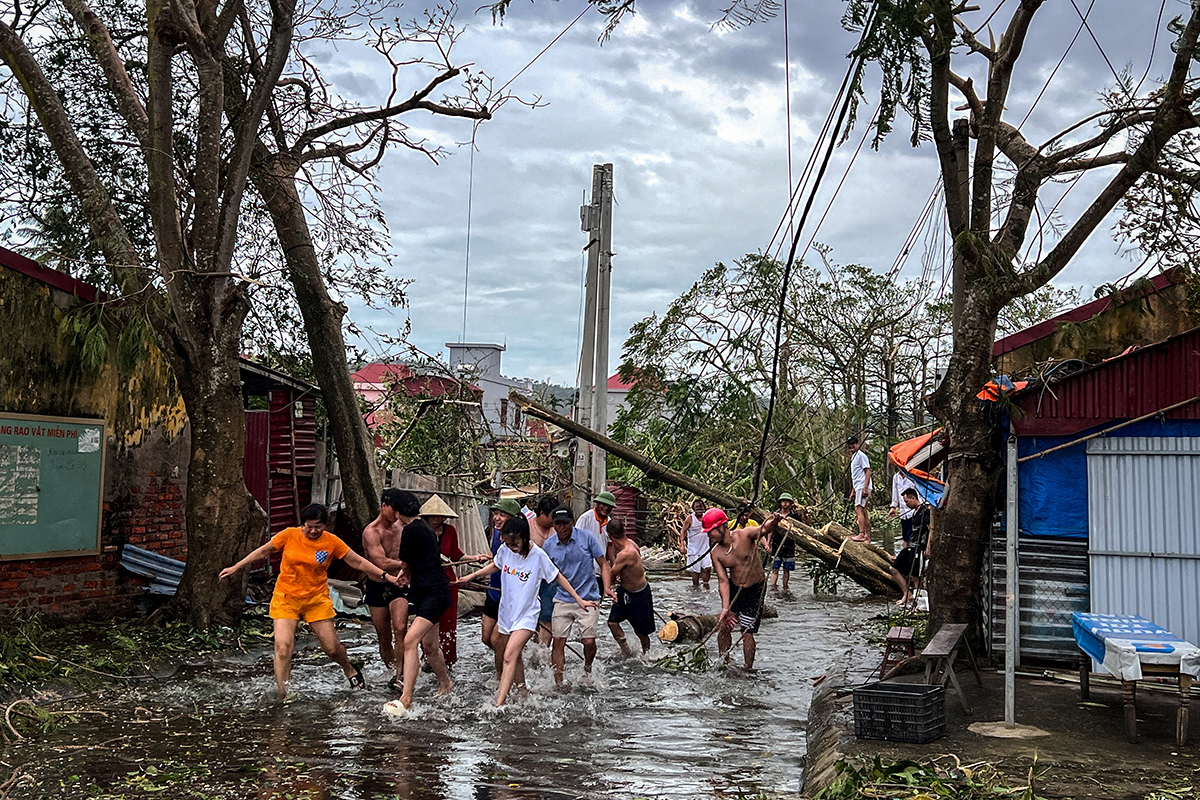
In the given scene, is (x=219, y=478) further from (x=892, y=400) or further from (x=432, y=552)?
(x=892, y=400)

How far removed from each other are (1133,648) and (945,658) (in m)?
1.55

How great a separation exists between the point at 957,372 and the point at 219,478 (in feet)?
26.3

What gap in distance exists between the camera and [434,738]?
27.2ft

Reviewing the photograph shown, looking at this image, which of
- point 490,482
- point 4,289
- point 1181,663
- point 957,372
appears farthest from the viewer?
point 490,482

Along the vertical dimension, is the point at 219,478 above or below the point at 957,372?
below

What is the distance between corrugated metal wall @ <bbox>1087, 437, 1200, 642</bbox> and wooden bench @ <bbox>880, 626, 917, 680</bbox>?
1.71 m

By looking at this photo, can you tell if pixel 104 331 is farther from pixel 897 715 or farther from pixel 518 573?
pixel 897 715

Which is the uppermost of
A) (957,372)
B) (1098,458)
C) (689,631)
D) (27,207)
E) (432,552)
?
(27,207)

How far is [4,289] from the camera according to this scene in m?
11.1

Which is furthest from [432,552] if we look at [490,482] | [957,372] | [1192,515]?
[490,482]

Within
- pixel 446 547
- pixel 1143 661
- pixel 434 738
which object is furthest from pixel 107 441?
pixel 1143 661

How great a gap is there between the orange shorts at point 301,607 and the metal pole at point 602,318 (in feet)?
25.6

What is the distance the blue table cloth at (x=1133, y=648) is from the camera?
7320mm

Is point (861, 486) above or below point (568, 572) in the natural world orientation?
above
